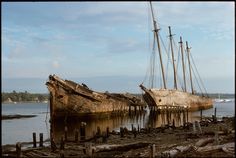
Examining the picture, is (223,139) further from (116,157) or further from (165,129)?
(165,129)

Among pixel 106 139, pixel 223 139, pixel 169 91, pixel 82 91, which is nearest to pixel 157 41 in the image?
pixel 169 91

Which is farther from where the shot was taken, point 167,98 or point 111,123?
point 167,98

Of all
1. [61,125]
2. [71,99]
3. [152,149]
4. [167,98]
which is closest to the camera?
[152,149]

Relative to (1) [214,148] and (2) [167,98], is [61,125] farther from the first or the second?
(1) [214,148]

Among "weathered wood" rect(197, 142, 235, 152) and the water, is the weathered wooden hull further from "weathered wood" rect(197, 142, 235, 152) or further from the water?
"weathered wood" rect(197, 142, 235, 152)

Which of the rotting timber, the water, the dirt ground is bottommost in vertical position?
the water

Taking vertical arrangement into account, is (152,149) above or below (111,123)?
above

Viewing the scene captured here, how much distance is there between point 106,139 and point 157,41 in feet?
127

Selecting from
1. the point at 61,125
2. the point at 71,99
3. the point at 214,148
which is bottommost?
the point at 61,125

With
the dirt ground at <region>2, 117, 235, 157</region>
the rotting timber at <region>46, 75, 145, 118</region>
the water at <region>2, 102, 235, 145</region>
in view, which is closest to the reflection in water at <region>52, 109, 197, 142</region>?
the water at <region>2, 102, 235, 145</region>

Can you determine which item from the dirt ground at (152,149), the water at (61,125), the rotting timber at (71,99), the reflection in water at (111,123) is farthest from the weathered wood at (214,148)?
the rotting timber at (71,99)

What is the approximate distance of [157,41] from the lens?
60562 millimetres

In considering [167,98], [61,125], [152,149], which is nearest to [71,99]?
[61,125]

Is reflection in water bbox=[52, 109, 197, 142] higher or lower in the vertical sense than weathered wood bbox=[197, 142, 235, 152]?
lower
